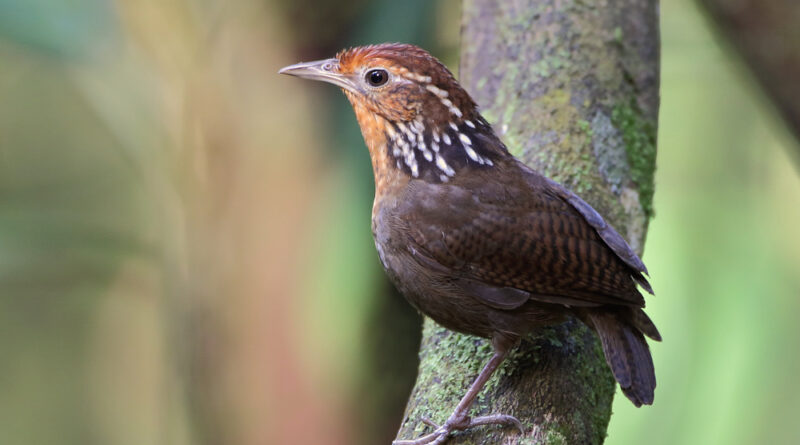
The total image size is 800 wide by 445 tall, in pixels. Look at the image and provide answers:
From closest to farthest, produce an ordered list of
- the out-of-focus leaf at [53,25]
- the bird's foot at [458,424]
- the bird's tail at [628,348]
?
the bird's foot at [458,424]
the bird's tail at [628,348]
the out-of-focus leaf at [53,25]

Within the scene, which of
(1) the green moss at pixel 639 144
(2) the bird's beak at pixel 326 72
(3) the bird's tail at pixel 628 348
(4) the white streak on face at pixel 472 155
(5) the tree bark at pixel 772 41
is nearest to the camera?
(3) the bird's tail at pixel 628 348

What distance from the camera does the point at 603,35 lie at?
3195 millimetres

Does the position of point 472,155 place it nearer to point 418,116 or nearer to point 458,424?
point 418,116

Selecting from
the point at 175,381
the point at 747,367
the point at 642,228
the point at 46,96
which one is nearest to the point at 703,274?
the point at 747,367

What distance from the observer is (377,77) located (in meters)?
2.69

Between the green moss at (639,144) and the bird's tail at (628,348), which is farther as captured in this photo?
the green moss at (639,144)

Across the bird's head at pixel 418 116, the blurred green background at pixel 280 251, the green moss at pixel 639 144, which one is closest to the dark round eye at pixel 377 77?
the bird's head at pixel 418 116

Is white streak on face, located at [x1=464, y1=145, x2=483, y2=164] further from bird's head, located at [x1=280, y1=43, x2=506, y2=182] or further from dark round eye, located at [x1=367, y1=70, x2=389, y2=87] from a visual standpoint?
dark round eye, located at [x1=367, y1=70, x2=389, y2=87]

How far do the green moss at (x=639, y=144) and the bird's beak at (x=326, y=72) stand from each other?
1.00 meters

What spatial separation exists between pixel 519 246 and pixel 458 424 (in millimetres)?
531

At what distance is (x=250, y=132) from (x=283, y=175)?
10.0 inches

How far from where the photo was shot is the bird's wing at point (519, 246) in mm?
2352

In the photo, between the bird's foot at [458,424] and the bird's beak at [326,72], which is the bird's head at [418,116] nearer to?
the bird's beak at [326,72]

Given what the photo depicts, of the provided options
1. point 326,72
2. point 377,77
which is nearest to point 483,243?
point 377,77
